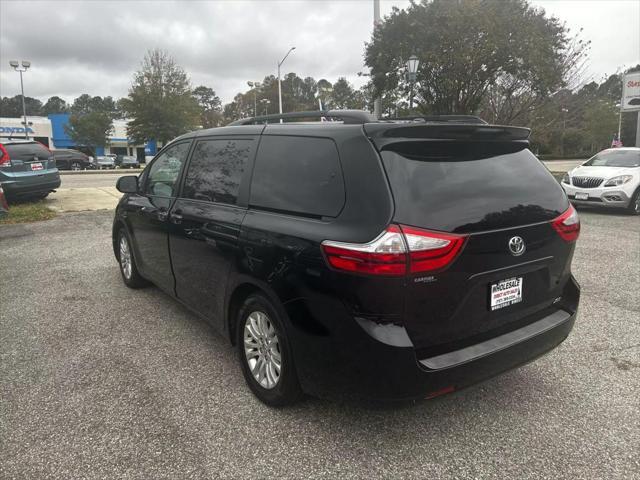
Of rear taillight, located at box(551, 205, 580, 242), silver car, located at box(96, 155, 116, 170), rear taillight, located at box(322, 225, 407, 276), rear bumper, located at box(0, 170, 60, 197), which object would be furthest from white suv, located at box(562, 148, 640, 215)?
silver car, located at box(96, 155, 116, 170)

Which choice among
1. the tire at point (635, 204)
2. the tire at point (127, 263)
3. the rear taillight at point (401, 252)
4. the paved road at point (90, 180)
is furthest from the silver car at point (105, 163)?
the rear taillight at point (401, 252)

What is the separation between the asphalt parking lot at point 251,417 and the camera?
240 cm

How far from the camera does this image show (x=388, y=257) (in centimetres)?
216

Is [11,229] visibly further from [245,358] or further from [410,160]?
[410,160]

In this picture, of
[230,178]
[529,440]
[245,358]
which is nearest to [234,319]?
[245,358]

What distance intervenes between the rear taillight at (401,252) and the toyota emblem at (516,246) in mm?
413

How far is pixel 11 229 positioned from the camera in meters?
9.20

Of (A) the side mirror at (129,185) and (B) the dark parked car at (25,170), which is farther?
(B) the dark parked car at (25,170)

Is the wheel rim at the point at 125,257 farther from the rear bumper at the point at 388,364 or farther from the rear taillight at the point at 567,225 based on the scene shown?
the rear taillight at the point at 567,225

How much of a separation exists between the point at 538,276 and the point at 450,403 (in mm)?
956

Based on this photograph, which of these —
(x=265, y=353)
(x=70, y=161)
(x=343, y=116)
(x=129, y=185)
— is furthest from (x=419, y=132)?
(x=70, y=161)

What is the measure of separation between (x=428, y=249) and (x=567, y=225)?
1209mm

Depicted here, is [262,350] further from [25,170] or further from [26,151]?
[26,151]

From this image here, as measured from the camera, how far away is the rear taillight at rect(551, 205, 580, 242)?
278 centimetres
